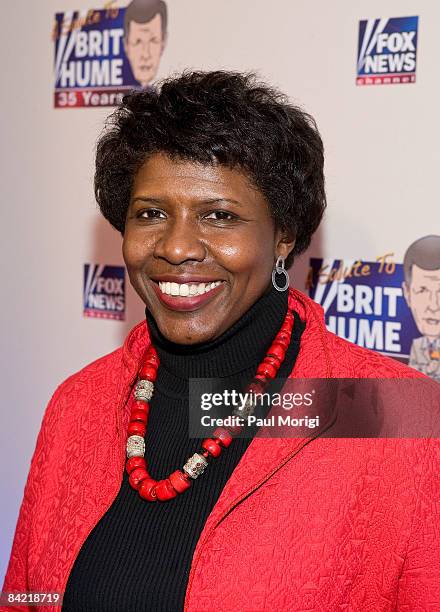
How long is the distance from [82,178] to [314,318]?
0.98 m

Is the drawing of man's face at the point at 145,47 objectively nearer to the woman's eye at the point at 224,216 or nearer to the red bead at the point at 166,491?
the woman's eye at the point at 224,216

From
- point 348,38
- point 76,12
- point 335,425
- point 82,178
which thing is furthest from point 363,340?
point 76,12

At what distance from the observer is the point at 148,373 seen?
1.36 metres

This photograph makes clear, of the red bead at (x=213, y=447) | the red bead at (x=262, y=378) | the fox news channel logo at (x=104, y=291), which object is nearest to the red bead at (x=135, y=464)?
the red bead at (x=213, y=447)

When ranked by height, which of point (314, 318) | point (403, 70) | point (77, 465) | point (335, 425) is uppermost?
point (403, 70)

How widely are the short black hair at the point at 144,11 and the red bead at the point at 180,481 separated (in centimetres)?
114

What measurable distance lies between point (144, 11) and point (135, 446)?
1.13 metres

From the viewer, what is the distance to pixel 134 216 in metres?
1.25

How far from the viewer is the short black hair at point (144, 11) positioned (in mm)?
1864

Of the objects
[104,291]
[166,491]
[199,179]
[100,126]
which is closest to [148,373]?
[166,491]

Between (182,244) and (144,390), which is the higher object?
(182,244)

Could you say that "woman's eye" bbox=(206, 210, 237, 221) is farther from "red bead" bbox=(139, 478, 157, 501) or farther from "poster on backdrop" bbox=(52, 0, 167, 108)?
"poster on backdrop" bbox=(52, 0, 167, 108)

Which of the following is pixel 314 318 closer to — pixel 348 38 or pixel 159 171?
pixel 159 171

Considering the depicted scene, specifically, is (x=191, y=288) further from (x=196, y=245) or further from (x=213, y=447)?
(x=213, y=447)
